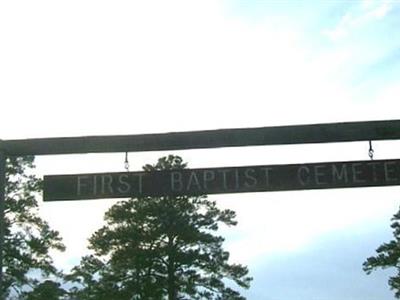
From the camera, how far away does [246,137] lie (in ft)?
35.3

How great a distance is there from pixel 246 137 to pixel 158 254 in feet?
85.8

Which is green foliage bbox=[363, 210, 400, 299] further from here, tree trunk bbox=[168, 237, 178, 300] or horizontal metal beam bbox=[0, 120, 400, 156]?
horizontal metal beam bbox=[0, 120, 400, 156]

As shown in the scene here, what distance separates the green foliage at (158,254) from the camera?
35594mm

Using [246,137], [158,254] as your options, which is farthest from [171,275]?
[246,137]

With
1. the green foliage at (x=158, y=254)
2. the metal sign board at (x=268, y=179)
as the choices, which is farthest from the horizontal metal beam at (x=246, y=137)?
the green foliage at (x=158, y=254)

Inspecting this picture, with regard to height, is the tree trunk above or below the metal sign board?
below

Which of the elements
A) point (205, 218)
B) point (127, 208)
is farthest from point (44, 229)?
point (205, 218)

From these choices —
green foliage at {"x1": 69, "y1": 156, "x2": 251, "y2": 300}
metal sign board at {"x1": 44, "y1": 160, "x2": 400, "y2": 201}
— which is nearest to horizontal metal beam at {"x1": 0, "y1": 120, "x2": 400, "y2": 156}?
metal sign board at {"x1": 44, "y1": 160, "x2": 400, "y2": 201}

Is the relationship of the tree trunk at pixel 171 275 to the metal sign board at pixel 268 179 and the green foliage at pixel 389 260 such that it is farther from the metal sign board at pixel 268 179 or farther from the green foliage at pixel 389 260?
the metal sign board at pixel 268 179

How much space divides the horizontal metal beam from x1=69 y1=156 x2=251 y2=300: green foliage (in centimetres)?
2495

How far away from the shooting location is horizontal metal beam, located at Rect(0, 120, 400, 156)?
1071cm

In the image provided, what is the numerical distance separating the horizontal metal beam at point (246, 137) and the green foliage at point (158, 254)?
24952 mm

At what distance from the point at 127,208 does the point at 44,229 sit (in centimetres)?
651

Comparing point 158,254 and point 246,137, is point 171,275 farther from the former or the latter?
point 246,137
